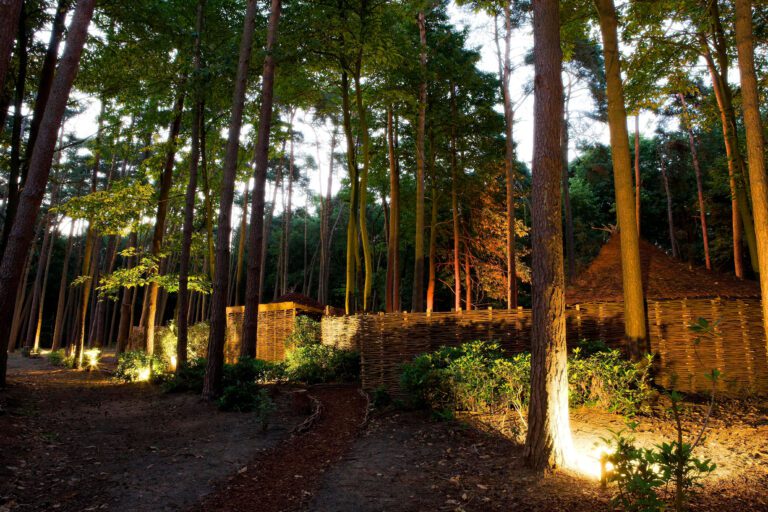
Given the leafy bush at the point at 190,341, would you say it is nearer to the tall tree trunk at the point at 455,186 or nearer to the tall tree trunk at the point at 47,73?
the tall tree trunk at the point at 47,73

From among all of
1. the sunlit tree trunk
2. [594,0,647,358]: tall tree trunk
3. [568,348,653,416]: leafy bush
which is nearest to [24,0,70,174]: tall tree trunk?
the sunlit tree trunk

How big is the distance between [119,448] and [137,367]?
26.9 feet

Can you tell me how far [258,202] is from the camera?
10352 mm

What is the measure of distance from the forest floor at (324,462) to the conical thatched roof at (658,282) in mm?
2772

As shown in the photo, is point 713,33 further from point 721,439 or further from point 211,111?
point 211,111

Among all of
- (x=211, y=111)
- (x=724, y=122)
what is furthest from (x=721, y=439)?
(x=211, y=111)

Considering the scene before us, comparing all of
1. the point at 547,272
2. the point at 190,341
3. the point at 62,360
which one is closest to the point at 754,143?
the point at 547,272

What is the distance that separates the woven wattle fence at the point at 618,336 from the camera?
25.3 feet

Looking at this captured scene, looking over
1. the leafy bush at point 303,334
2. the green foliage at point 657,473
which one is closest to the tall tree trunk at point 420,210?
the leafy bush at point 303,334

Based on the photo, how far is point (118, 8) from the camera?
10938 mm

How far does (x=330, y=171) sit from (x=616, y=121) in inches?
827

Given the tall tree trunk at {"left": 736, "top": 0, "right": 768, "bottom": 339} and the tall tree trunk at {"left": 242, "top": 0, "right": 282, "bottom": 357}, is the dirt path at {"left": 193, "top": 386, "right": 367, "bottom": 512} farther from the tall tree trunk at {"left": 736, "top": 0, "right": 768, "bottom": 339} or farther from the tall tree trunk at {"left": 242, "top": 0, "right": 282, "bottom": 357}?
the tall tree trunk at {"left": 736, "top": 0, "right": 768, "bottom": 339}

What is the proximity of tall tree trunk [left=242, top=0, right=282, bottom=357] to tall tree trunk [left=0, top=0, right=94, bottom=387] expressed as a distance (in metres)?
4.02

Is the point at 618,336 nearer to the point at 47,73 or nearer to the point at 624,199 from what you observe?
the point at 624,199
